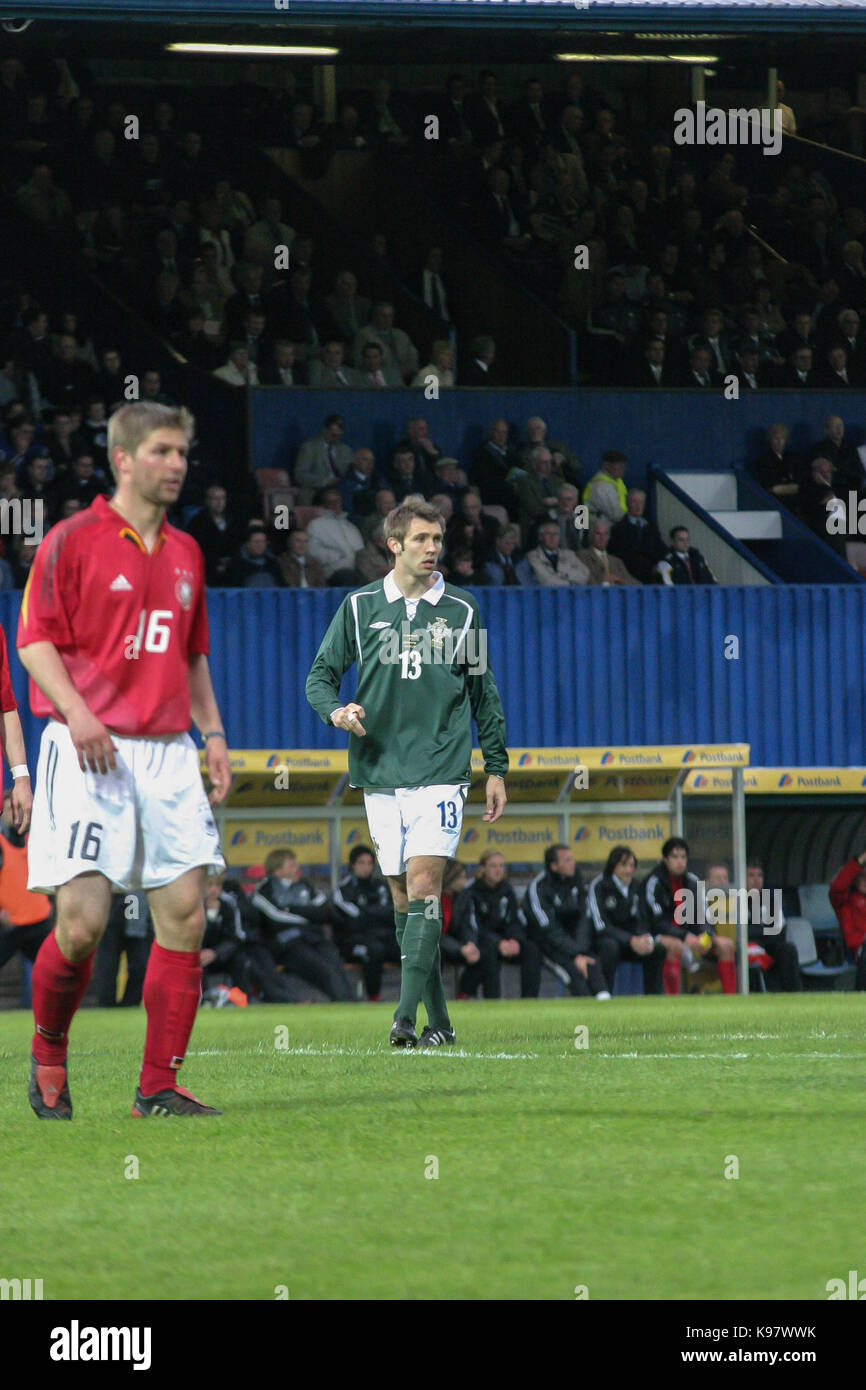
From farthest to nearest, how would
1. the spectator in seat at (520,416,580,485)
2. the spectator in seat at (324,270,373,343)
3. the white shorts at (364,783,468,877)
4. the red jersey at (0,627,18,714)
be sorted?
the spectator in seat at (324,270,373,343)
the spectator in seat at (520,416,580,485)
the white shorts at (364,783,468,877)
the red jersey at (0,627,18,714)

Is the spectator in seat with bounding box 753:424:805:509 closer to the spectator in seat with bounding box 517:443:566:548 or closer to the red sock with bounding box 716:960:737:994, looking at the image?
the spectator in seat with bounding box 517:443:566:548

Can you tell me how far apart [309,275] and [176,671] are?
18521 mm

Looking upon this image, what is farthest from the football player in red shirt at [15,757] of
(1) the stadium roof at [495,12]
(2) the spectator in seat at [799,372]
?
(2) the spectator in seat at [799,372]

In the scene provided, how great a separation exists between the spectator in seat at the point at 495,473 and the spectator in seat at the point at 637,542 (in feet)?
3.70

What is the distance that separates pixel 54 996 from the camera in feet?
21.9

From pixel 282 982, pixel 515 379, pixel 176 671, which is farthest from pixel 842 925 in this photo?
pixel 176 671

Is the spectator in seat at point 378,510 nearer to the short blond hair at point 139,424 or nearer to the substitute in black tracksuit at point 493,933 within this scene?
the substitute in black tracksuit at point 493,933

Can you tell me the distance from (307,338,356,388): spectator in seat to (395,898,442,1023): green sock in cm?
1487

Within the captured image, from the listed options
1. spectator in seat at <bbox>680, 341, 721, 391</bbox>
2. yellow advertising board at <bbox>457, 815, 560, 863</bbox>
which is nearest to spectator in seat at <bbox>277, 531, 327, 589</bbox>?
yellow advertising board at <bbox>457, 815, 560, 863</bbox>

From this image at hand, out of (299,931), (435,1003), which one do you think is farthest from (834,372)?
(435,1003)

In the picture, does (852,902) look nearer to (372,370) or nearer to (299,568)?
(299,568)

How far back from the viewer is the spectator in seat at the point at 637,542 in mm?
23094

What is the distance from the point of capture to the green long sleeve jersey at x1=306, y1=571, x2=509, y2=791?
31.8 feet

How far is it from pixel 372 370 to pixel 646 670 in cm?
452
